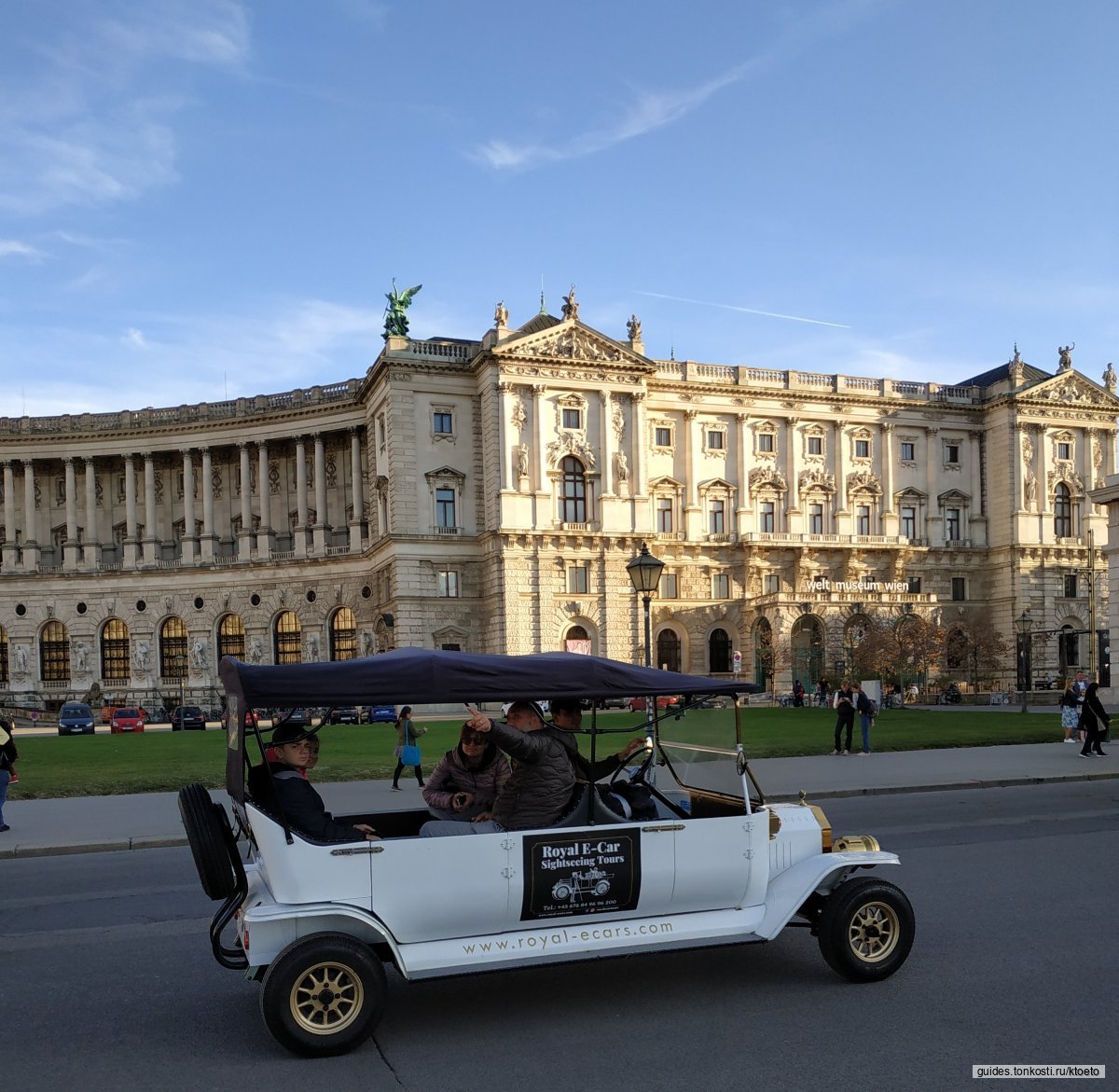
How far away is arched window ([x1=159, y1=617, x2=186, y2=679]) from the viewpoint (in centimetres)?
7606

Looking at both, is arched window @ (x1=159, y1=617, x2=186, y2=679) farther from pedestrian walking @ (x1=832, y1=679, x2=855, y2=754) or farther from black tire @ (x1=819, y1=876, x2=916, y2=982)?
black tire @ (x1=819, y1=876, x2=916, y2=982)

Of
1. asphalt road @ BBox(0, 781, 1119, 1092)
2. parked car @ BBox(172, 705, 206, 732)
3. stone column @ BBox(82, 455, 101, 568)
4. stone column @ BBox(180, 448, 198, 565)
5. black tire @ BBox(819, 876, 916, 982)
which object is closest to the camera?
asphalt road @ BBox(0, 781, 1119, 1092)

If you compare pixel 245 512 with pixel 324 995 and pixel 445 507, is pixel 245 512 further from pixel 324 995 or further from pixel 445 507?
pixel 324 995

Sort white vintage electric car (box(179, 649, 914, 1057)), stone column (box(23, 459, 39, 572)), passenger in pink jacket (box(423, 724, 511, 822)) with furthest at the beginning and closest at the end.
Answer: stone column (box(23, 459, 39, 572)) → passenger in pink jacket (box(423, 724, 511, 822)) → white vintage electric car (box(179, 649, 914, 1057))

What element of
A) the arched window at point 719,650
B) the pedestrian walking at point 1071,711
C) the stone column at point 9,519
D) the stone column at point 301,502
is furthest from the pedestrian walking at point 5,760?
the stone column at point 9,519

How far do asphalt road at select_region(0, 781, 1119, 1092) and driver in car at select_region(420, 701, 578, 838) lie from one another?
670 millimetres

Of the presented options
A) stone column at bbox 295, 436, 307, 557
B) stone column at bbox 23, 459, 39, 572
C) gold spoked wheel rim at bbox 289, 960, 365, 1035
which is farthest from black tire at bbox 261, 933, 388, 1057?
stone column at bbox 23, 459, 39, 572

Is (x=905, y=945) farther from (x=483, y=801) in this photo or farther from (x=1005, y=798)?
(x=1005, y=798)

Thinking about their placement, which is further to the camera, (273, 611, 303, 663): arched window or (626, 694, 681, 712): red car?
(273, 611, 303, 663): arched window

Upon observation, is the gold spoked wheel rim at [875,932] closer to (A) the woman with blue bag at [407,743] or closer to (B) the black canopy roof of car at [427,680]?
(B) the black canopy roof of car at [427,680]

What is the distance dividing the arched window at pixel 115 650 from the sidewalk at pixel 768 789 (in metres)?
60.5

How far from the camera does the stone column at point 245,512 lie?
248 ft

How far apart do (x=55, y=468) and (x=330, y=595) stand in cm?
2554

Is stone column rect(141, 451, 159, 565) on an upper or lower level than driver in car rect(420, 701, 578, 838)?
upper
